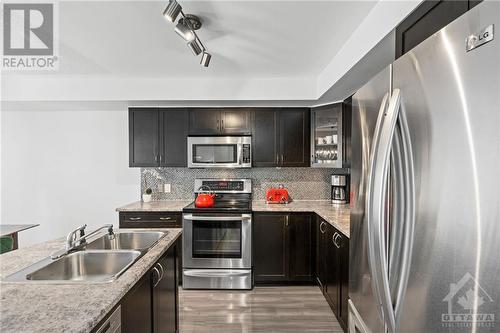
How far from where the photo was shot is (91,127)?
12.4ft

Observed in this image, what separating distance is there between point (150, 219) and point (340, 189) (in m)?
2.44

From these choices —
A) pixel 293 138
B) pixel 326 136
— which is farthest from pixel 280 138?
pixel 326 136

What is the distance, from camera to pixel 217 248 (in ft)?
10.2

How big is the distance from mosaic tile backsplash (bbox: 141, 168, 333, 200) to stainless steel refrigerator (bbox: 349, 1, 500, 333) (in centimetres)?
281

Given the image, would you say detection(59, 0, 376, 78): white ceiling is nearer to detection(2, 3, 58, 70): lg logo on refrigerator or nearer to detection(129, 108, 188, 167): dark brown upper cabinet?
detection(2, 3, 58, 70): lg logo on refrigerator

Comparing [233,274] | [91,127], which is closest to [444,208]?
[233,274]

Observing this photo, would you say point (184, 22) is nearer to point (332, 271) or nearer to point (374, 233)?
point (374, 233)

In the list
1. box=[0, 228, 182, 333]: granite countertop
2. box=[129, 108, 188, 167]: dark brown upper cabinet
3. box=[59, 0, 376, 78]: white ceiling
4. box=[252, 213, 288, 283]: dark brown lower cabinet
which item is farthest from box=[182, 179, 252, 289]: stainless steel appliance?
box=[0, 228, 182, 333]: granite countertop

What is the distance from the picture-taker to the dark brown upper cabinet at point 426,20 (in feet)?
3.20

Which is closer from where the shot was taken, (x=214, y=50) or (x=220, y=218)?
(x=214, y=50)

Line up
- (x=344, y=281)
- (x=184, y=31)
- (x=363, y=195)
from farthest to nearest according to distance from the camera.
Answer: (x=344, y=281) < (x=184, y=31) < (x=363, y=195)

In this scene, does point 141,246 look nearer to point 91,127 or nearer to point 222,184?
point 222,184

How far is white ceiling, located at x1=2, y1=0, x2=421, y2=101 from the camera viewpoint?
71.2 inches

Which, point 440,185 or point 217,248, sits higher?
point 440,185
